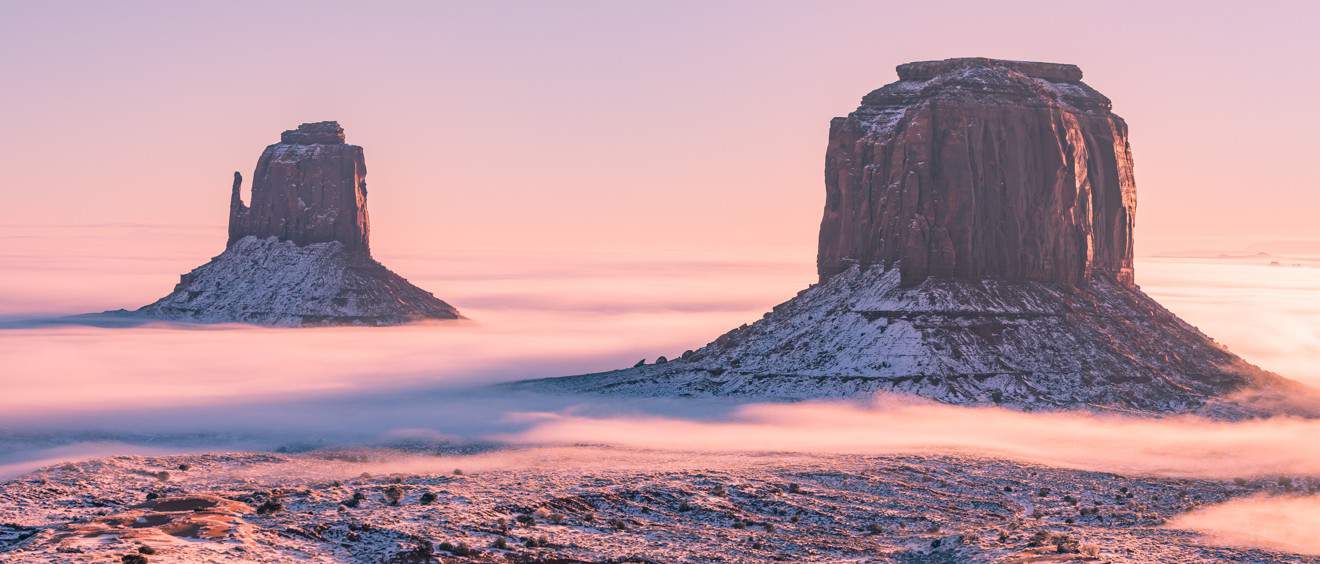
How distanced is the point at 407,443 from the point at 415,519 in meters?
52.2

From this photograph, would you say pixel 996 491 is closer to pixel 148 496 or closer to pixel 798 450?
pixel 798 450

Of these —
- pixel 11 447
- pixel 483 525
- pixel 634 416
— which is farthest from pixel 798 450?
pixel 11 447

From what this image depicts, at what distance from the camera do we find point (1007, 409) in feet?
634

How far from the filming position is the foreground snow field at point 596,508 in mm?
112562

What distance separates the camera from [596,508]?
12900 centimetres

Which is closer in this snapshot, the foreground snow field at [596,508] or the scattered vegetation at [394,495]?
the foreground snow field at [596,508]

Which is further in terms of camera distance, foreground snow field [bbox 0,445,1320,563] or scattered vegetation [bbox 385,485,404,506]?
scattered vegetation [bbox 385,485,404,506]

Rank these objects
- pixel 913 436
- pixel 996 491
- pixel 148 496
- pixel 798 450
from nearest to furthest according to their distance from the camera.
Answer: pixel 148 496, pixel 996 491, pixel 798 450, pixel 913 436

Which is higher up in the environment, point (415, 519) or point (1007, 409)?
point (1007, 409)

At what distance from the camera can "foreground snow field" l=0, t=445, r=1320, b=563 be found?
369ft

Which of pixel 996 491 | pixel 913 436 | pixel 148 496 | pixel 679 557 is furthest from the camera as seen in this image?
Result: pixel 913 436

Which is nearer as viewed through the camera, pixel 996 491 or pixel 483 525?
pixel 483 525

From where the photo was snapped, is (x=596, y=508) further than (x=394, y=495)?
Yes

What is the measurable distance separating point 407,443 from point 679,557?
63.8 metres
